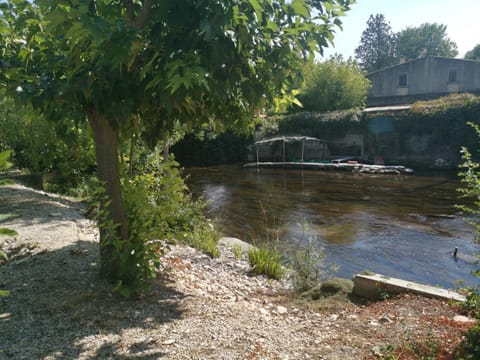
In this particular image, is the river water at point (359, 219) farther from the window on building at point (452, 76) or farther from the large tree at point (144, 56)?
the window on building at point (452, 76)

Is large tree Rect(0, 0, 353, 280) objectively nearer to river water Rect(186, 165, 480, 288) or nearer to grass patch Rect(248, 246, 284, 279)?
grass patch Rect(248, 246, 284, 279)

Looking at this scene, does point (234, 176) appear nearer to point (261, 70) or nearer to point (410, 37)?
point (261, 70)

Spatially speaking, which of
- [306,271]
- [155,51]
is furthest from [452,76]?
[155,51]

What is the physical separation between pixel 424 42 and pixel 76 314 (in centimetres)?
6953

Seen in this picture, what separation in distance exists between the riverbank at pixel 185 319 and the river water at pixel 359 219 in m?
2.04

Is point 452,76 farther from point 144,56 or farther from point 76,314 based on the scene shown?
point 76,314

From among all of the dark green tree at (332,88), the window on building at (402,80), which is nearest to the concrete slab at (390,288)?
the dark green tree at (332,88)

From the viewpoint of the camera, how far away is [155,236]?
145 inches

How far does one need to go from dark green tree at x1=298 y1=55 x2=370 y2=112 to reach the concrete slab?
26360 millimetres

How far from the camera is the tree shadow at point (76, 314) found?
2.72 meters

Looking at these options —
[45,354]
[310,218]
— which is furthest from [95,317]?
[310,218]

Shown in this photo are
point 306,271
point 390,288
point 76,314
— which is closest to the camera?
point 76,314

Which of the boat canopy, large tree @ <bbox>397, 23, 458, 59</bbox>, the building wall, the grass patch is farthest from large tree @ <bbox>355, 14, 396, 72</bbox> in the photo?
the grass patch

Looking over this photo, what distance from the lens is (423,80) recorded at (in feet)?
104
